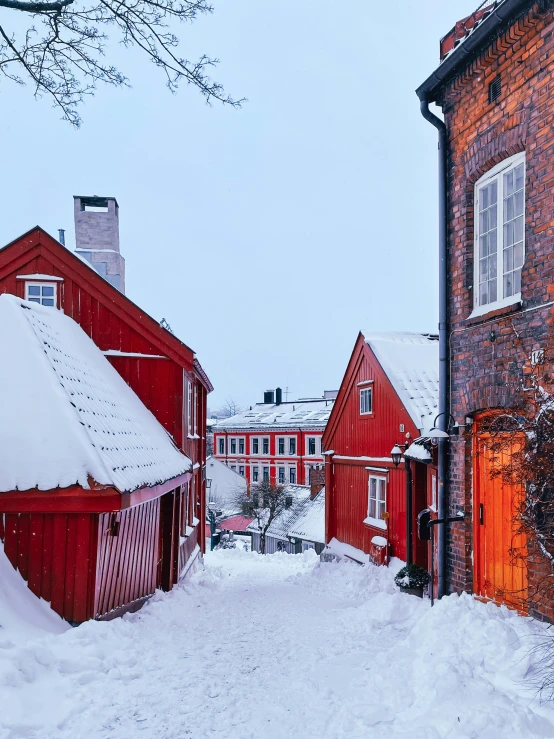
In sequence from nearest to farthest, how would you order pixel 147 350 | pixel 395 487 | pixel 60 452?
pixel 60 452 < pixel 147 350 < pixel 395 487

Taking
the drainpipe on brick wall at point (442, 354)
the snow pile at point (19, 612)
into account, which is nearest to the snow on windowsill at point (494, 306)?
the drainpipe on brick wall at point (442, 354)

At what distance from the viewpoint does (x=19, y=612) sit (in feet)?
19.1

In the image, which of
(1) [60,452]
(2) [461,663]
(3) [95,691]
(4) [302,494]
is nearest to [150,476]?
(1) [60,452]

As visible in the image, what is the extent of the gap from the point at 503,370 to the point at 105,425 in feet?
16.4

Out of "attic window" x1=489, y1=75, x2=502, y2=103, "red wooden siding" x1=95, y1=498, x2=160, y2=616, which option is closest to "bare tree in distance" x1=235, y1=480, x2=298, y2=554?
"red wooden siding" x1=95, y1=498, x2=160, y2=616

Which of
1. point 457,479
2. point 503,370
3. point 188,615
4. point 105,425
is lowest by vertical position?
point 188,615

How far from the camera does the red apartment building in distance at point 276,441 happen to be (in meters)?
41.3

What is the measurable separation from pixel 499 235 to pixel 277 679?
5474 millimetres

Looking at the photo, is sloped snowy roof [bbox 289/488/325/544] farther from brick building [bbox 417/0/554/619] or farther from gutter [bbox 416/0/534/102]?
gutter [bbox 416/0/534/102]

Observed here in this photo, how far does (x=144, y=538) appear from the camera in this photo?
28.7 ft

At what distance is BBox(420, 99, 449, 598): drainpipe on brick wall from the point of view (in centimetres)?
773

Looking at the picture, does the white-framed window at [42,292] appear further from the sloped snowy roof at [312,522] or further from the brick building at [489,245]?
the sloped snowy roof at [312,522]

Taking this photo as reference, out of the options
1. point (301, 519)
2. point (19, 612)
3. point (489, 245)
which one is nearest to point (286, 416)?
point (301, 519)

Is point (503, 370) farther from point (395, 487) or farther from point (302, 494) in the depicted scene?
point (302, 494)
